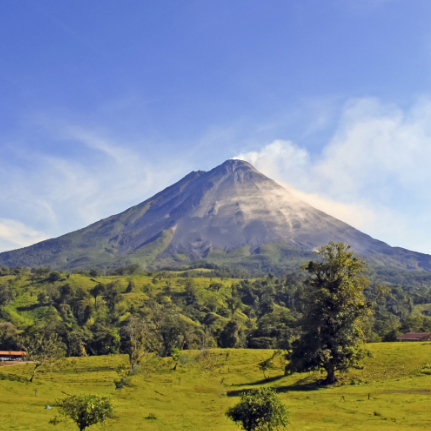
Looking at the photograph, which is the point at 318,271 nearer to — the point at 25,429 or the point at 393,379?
the point at 393,379

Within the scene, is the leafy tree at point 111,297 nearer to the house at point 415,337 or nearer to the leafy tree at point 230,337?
the leafy tree at point 230,337

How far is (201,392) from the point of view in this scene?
61312mm

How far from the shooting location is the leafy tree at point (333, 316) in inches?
2181

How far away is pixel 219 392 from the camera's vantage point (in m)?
59.3

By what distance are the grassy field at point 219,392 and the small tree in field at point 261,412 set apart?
5.80 meters

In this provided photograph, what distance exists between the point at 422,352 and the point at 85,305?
416 ft

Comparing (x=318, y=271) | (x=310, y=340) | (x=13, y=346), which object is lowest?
(x=13, y=346)

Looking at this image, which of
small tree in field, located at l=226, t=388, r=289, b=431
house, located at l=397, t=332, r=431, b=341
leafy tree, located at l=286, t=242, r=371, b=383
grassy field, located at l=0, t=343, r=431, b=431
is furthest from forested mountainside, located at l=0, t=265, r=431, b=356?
small tree in field, located at l=226, t=388, r=289, b=431

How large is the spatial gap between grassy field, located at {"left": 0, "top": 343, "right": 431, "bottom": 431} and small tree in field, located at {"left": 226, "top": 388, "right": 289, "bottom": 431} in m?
5.80

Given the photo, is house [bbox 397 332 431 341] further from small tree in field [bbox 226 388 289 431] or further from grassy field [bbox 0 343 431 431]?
small tree in field [bbox 226 388 289 431]

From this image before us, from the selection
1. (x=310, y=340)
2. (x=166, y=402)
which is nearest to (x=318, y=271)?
(x=310, y=340)

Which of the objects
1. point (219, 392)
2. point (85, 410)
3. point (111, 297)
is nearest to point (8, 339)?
point (111, 297)

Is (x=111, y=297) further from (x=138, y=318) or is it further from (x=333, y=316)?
(x=333, y=316)

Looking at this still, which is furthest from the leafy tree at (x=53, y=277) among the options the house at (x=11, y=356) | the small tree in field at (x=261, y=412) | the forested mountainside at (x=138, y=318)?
the small tree in field at (x=261, y=412)
